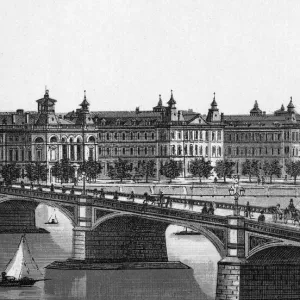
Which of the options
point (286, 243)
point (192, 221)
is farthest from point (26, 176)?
point (286, 243)

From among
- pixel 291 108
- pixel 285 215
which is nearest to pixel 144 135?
pixel 291 108

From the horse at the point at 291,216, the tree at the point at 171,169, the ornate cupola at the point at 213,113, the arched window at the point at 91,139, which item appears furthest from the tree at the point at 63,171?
the horse at the point at 291,216

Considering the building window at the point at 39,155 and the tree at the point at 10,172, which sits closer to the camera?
the tree at the point at 10,172

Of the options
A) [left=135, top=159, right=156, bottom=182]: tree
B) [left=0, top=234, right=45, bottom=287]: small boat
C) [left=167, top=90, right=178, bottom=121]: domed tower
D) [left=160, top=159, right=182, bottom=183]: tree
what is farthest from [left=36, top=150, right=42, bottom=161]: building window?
[left=0, top=234, right=45, bottom=287]: small boat

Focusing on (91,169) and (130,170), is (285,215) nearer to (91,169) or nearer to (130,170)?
(91,169)

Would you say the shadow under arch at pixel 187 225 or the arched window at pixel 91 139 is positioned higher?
the arched window at pixel 91 139

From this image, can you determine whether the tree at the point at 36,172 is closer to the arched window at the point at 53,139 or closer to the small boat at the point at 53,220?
the arched window at the point at 53,139
